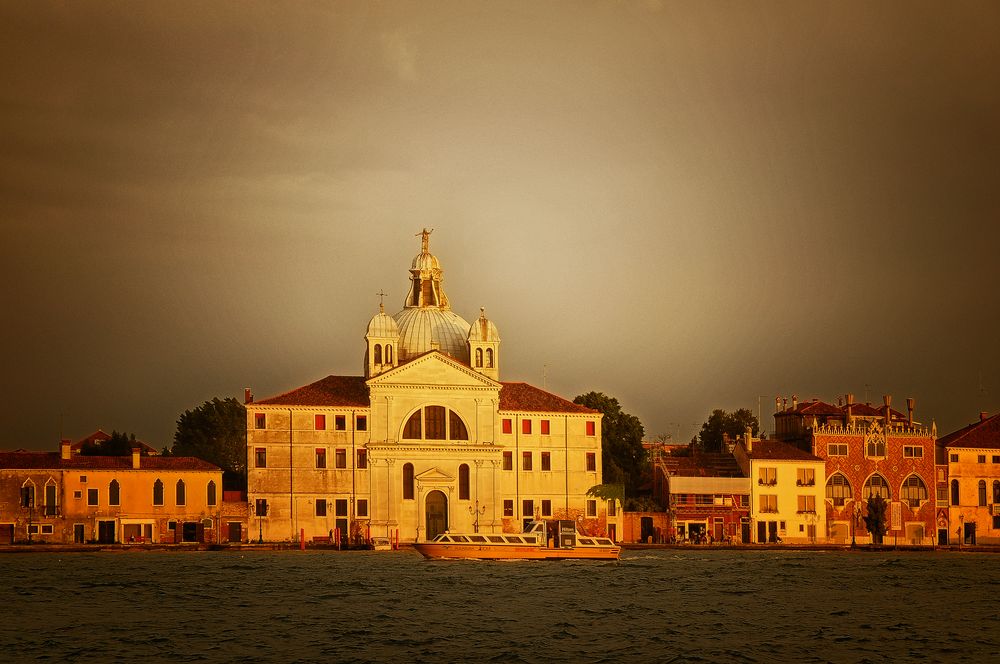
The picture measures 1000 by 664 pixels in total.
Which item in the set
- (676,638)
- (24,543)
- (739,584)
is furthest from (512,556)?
(676,638)

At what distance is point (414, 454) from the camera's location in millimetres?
85562

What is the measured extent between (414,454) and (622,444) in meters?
19.7

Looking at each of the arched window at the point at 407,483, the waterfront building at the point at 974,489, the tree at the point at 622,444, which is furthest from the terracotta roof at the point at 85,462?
the waterfront building at the point at 974,489

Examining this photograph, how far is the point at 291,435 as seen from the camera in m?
83.3

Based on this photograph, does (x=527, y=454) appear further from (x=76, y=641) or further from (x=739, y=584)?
(x=76, y=641)

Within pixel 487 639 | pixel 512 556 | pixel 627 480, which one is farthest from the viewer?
pixel 627 480

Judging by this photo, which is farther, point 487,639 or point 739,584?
point 739,584

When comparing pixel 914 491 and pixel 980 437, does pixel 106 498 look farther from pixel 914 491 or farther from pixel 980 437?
pixel 980 437

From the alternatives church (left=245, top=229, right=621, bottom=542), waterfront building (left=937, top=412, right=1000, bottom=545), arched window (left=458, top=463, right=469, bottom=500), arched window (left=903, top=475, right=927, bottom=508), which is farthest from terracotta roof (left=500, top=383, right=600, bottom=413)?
waterfront building (left=937, top=412, right=1000, bottom=545)

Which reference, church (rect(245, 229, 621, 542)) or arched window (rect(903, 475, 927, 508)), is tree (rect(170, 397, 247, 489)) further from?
arched window (rect(903, 475, 927, 508))

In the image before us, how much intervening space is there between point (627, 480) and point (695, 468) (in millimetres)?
9196

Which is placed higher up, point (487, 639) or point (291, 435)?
point (291, 435)

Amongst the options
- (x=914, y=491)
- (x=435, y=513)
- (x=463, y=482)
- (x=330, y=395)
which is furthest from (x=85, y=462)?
(x=914, y=491)

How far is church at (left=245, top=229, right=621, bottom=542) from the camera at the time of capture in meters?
83.3
